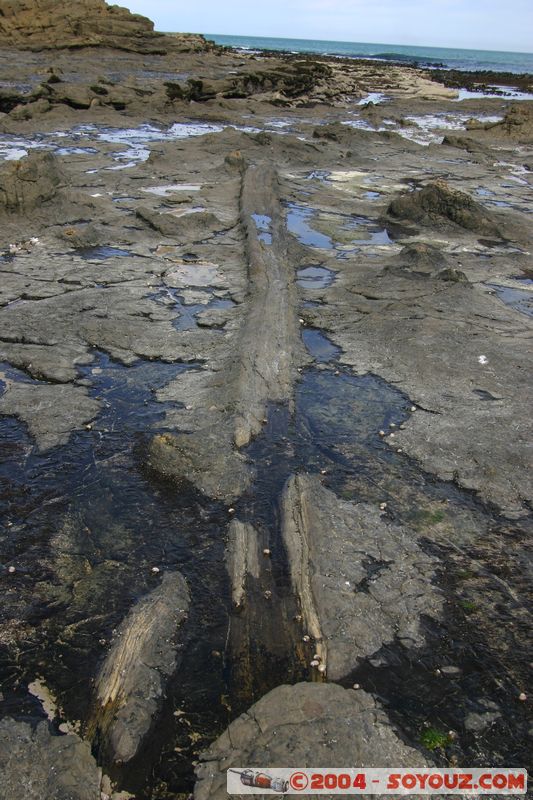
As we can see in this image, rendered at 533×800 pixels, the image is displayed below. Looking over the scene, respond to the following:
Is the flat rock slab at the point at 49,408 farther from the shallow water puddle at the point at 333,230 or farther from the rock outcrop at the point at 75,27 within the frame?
the rock outcrop at the point at 75,27

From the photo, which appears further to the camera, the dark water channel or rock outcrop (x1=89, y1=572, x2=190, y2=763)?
the dark water channel

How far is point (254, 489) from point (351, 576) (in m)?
1.24

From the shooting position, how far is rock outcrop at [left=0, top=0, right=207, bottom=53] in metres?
42.7

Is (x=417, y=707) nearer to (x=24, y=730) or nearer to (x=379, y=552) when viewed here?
A: (x=379, y=552)

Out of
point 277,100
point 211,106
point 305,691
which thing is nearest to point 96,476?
point 305,691

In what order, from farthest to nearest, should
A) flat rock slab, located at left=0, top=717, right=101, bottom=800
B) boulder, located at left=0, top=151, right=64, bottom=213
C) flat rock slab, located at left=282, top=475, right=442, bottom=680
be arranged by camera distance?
boulder, located at left=0, top=151, right=64, bottom=213, flat rock slab, located at left=282, top=475, right=442, bottom=680, flat rock slab, located at left=0, top=717, right=101, bottom=800

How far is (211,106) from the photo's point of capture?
94.0ft

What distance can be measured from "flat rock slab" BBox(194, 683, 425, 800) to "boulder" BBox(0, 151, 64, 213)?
10466 mm

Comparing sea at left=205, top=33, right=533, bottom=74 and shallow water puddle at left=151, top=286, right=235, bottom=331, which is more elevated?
sea at left=205, top=33, right=533, bottom=74

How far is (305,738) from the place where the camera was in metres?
3.01

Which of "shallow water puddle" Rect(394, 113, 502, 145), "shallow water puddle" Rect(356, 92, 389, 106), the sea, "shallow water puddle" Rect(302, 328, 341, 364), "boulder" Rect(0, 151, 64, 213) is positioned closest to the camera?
"shallow water puddle" Rect(302, 328, 341, 364)

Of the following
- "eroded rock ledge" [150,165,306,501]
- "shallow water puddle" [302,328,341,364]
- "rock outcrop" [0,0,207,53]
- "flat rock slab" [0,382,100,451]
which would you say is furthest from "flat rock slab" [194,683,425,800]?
"rock outcrop" [0,0,207,53]

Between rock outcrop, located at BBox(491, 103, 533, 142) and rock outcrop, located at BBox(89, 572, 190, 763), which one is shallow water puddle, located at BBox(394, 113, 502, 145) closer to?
rock outcrop, located at BBox(491, 103, 533, 142)

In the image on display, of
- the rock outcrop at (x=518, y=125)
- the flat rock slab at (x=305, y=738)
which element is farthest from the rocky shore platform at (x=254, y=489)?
the rock outcrop at (x=518, y=125)
